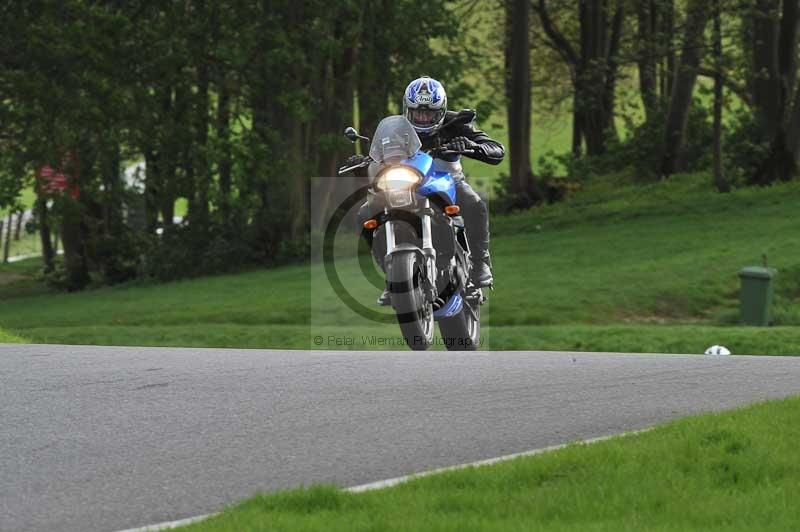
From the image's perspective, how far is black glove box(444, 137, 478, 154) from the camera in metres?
11.1

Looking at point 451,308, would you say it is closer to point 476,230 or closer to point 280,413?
point 476,230

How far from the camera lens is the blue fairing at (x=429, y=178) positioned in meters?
10.6

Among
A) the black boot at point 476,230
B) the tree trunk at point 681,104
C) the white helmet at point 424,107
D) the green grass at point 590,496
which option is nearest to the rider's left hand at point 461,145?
the white helmet at point 424,107

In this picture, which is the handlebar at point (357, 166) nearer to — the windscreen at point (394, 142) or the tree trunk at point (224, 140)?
the windscreen at point (394, 142)

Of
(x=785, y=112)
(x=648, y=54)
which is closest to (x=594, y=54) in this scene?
(x=648, y=54)

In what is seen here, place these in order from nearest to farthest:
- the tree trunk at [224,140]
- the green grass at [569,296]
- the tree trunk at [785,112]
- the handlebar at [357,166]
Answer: the handlebar at [357,166] < the green grass at [569,296] < the tree trunk at [224,140] < the tree trunk at [785,112]

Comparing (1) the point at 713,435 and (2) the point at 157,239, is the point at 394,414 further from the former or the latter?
(2) the point at 157,239

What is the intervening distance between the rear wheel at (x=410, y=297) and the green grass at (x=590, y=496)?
3.38 metres

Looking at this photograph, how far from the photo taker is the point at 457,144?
11133 mm

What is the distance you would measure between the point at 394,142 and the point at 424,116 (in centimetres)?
65

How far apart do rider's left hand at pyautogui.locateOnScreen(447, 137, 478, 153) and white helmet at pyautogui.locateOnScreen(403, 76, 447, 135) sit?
18cm

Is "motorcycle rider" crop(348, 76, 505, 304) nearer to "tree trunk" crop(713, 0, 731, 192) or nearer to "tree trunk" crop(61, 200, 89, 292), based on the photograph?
"tree trunk" crop(713, 0, 731, 192)

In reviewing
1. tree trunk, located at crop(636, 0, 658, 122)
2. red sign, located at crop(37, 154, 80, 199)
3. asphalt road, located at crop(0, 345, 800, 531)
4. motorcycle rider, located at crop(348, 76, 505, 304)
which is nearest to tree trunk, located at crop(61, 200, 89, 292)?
red sign, located at crop(37, 154, 80, 199)

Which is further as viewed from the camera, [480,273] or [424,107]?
[480,273]
